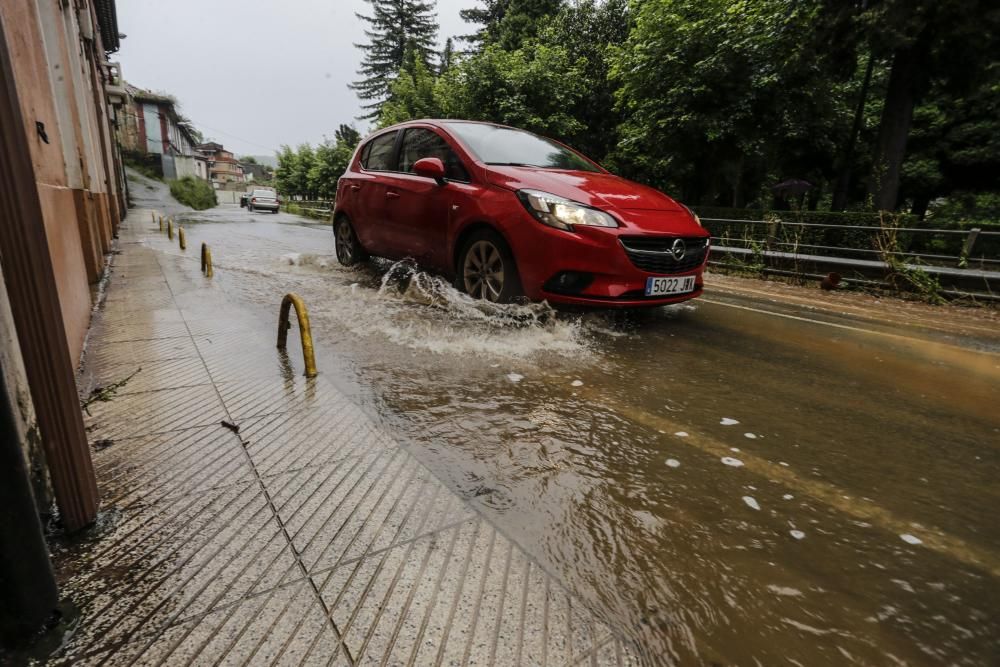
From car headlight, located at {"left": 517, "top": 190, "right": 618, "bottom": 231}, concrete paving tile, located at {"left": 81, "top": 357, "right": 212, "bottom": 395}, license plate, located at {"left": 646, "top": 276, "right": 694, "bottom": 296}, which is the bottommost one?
concrete paving tile, located at {"left": 81, "top": 357, "right": 212, "bottom": 395}

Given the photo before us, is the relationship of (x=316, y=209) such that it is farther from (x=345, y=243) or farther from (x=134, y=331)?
(x=134, y=331)

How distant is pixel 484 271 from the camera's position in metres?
4.48

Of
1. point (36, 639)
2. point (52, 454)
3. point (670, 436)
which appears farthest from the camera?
point (670, 436)

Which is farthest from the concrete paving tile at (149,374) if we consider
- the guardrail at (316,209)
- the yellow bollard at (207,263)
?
the guardrail at (316,209)

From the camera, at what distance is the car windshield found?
187 inches

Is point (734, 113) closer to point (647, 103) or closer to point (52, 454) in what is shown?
point (647, 103)

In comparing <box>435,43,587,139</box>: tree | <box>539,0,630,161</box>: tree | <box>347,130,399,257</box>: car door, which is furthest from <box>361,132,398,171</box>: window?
<box>539,0,630,161</box>: tree

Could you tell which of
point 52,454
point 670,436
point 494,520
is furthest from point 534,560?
point 52,454

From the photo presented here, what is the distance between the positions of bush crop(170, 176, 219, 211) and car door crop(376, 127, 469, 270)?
36.1 metres

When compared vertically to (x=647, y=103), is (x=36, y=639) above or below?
below

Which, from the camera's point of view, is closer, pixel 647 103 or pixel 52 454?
pixel 52 454

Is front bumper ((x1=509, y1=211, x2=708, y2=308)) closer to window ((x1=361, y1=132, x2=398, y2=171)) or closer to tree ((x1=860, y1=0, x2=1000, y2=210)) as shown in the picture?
window ((x1=361, y1=132, x2=398, y2=171))

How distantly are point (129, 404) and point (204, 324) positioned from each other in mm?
1764

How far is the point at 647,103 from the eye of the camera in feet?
53.0
